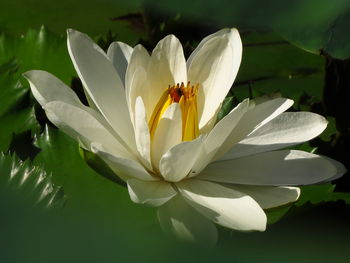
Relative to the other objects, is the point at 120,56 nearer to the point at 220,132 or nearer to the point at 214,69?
the point at 214,69

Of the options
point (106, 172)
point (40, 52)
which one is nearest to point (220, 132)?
point (106, 172)

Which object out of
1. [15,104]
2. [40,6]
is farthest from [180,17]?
[15,104]

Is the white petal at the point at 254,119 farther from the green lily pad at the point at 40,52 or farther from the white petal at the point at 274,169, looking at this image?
the green lily pad at the point at 40,52

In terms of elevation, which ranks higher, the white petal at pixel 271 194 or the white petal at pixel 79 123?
the white petal at pixel 79 123

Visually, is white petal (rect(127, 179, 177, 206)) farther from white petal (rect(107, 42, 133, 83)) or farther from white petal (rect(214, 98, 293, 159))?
white petal (rect(107, 42, 133, 83))

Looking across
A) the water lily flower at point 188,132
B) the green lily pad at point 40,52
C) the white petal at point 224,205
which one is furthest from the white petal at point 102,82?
the green lily pad at point 40,52

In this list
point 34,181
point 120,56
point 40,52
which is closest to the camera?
point 34,181
